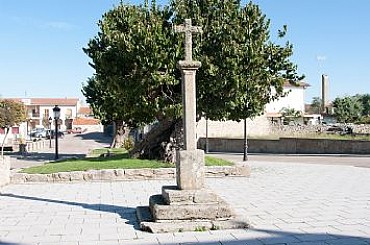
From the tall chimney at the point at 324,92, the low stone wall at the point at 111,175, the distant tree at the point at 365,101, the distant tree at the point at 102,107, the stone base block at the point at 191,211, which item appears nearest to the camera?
the stone base block at the point at 191,211

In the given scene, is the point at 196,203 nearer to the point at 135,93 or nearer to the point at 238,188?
the point at 238,188

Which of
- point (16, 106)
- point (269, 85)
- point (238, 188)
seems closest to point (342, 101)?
point (16, 106)

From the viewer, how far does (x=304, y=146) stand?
111 feet

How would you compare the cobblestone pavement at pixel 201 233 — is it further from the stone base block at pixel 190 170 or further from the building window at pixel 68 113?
the building window at pixel 68 113

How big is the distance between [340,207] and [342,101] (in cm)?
6442

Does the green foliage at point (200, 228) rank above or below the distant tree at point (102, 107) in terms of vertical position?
below

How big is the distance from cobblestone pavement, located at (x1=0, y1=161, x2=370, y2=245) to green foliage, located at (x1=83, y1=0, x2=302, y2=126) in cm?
330

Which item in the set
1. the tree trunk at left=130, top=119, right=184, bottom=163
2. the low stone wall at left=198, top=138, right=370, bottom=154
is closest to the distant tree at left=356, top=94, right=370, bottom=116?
the low stone wall at left=198, top=138, right=370, bottom=154

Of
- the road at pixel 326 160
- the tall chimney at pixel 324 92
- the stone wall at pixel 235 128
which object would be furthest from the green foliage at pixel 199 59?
the tall chimney at pixel 324 92

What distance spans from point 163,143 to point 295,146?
757 inches

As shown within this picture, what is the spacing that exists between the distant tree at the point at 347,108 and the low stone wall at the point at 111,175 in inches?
2127

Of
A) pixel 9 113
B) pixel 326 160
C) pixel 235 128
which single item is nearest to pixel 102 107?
pixel 326 160

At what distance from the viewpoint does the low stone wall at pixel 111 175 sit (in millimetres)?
14844

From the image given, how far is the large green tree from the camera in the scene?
617 inches
